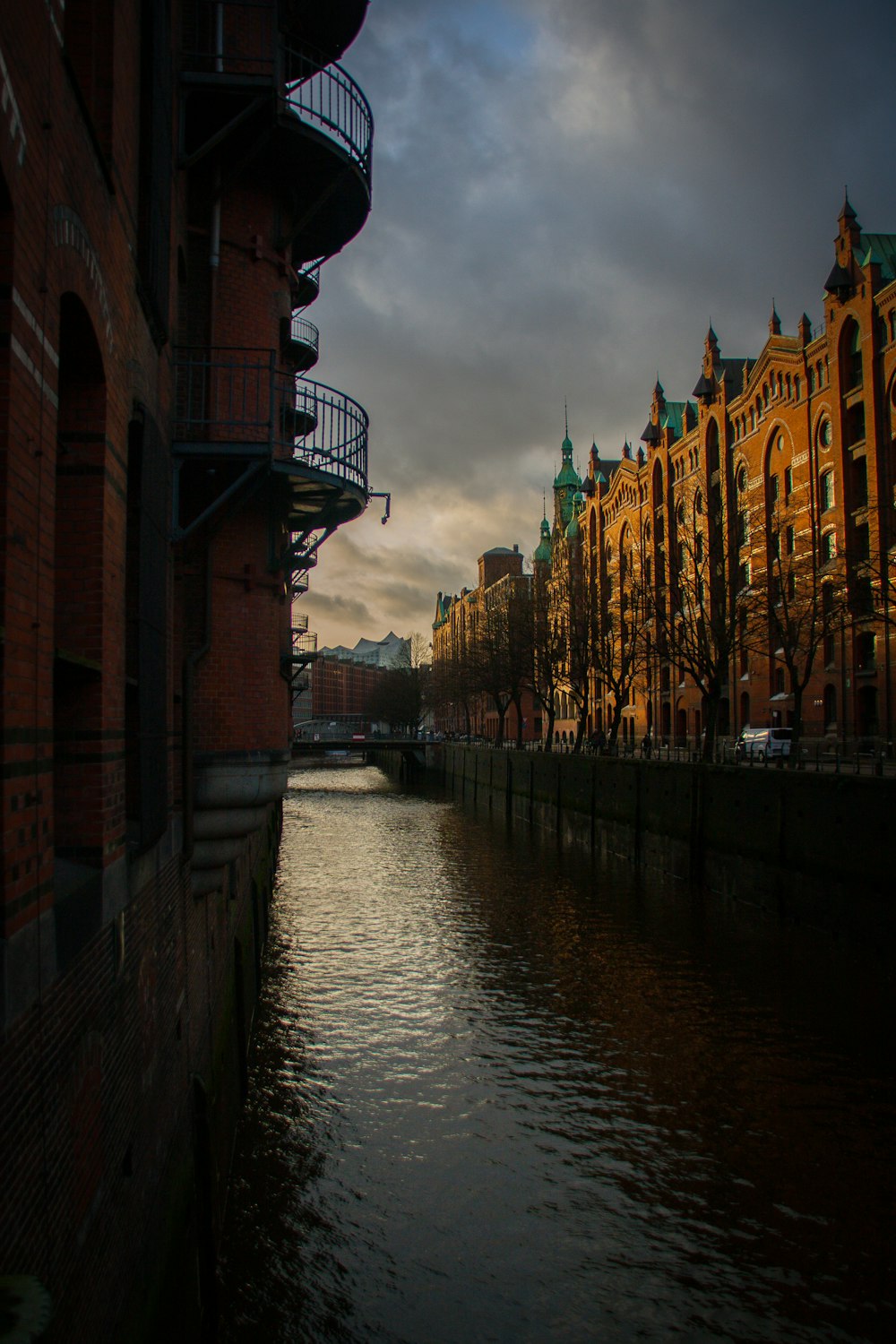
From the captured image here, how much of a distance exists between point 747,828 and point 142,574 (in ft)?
57.5

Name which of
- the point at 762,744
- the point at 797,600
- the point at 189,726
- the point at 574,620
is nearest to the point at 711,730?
the point at 797,600

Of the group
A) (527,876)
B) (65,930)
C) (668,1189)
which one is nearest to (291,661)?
(527,876)

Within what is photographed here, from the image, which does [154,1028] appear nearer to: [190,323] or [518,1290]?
[518,1290]

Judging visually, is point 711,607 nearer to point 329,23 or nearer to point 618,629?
point 618,629

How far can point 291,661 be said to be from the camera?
2144cm

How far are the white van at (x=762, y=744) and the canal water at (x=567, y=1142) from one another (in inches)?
618

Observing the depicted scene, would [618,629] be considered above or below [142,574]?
above

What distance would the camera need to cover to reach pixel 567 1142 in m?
9.98

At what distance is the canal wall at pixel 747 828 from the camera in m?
16.7

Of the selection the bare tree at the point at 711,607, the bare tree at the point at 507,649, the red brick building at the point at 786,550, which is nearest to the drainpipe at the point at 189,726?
the red brick building at the point at 786,550

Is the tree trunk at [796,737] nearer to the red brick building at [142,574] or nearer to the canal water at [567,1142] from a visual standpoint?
the canal water at [567,1142]

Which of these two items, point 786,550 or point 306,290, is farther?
point 786,550

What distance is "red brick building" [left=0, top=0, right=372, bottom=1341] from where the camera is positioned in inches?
145

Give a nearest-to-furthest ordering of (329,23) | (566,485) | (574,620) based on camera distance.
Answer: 1. (329,23)
2. (574,620)
3. (566,485)
